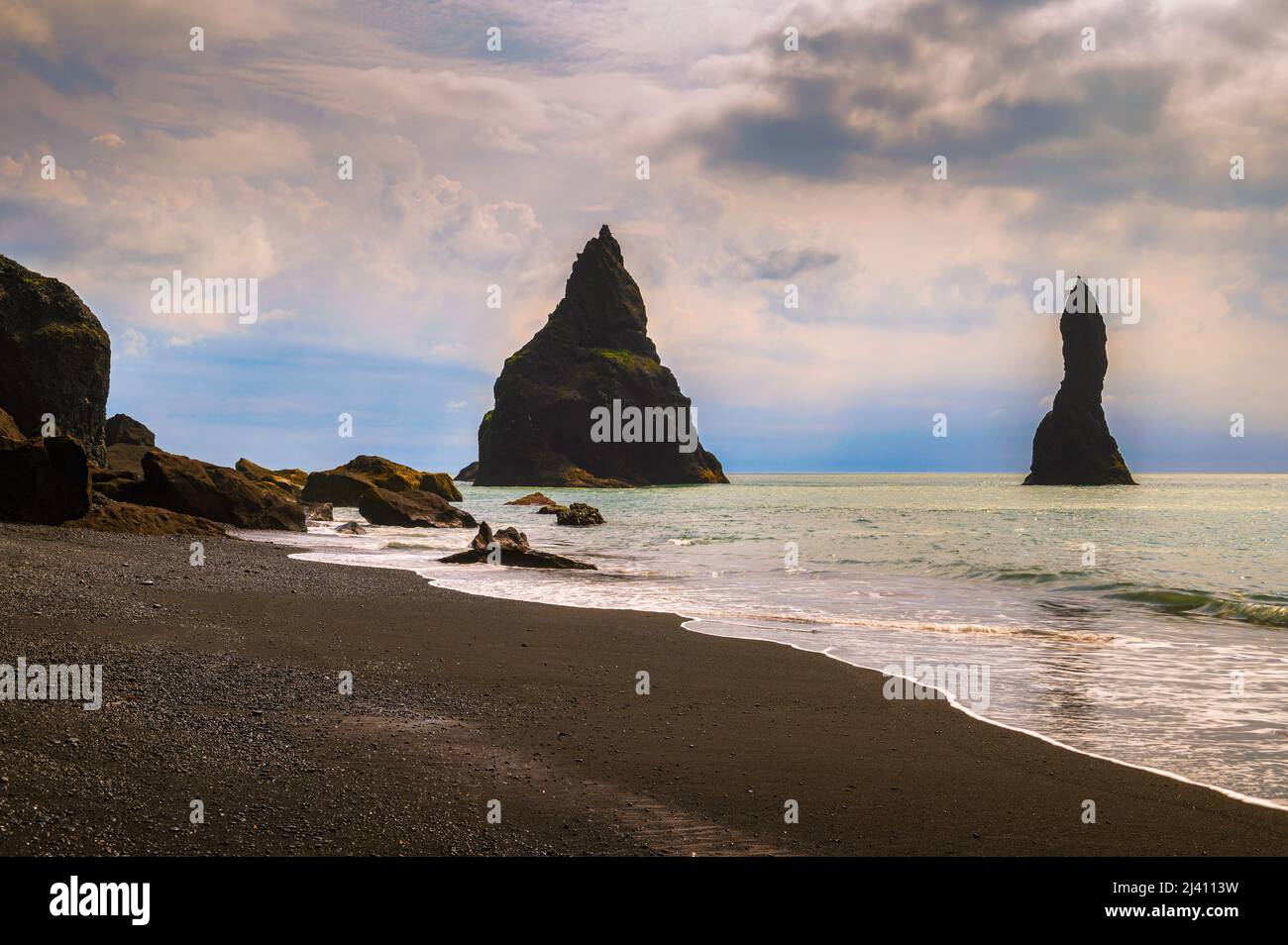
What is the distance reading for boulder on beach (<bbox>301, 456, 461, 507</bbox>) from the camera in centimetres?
4934

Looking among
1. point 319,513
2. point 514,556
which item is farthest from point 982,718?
point 319,513

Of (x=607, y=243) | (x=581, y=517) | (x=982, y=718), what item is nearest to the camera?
(x=982, y=718)

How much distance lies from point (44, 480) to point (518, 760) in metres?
18.3

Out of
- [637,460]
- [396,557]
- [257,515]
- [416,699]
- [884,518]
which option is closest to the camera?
[416,699]

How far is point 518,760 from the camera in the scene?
18.3ft

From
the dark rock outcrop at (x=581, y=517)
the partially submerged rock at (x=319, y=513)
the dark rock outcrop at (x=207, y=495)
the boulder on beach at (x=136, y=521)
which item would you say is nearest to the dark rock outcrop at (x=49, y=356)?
the dark rock outcrop at (x=207, y=495)

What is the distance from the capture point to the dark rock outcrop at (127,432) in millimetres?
42812

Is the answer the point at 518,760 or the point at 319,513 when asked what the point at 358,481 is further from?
the point at 518,760

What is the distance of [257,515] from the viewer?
28.6 meters

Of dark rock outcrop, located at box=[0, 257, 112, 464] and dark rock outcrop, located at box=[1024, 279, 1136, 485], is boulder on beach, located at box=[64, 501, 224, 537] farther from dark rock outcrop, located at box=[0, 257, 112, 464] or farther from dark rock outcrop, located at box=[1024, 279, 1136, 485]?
dark rock outcrop, located at box=[1024, 279, 1136, 485]

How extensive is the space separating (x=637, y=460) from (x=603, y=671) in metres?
139

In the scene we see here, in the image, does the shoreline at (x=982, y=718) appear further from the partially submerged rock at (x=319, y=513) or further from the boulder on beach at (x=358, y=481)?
the boulder on beach at (x=358, y=481)
